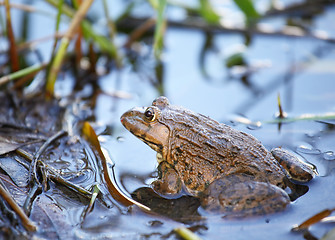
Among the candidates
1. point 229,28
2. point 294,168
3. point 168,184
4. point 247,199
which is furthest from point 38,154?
point 229,28

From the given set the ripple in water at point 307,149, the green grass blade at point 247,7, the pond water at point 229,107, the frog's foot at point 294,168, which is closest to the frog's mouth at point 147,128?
the pond water at point 229,107

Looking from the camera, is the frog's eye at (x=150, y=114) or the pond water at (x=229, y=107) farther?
the frog's eye at (x=150, y=114)

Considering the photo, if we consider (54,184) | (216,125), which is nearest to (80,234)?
(54,184)

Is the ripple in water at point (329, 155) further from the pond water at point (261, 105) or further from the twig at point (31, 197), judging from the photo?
the twig at point (31, 197)

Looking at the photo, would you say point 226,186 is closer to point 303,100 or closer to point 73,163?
point 73,163

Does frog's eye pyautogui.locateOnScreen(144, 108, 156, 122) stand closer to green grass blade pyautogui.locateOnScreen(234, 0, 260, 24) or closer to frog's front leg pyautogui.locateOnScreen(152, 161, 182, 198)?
frog's front leg pyautogui.locateOnScreen(152, 161, 182, 198)

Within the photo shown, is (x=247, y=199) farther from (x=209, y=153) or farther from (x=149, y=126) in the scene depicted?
(x=149, y=126)
